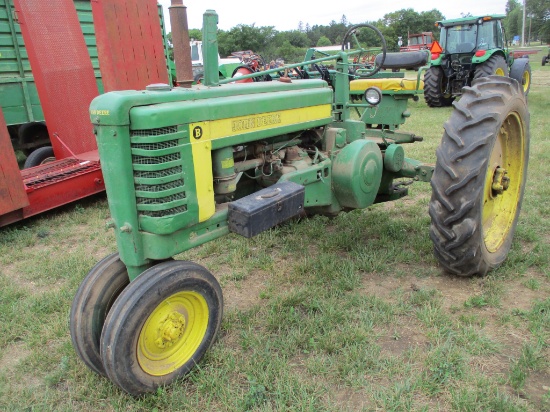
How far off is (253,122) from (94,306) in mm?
1276

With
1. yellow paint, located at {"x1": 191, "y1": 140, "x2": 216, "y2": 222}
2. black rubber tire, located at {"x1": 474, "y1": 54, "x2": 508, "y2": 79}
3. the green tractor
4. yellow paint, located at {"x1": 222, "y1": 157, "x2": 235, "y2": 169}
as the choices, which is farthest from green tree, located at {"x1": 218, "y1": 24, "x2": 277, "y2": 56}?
yellow paint, located at {"x1": 191, "y1": 140, "x2": 216, "y2": 222}

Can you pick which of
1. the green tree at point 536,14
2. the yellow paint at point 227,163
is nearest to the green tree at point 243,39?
the yellow paint at point 227,163

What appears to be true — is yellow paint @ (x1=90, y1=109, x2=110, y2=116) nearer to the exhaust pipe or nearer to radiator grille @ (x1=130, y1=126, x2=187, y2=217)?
radiator grille @ (x1=130, y1=126, x2=187, y2=217)

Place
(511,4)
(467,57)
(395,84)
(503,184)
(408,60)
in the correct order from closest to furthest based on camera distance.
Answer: (503,184) → (408,60) → (395,84) → (467,57) → (511,4)

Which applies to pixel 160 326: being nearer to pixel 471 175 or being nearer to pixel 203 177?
pixel 203 177

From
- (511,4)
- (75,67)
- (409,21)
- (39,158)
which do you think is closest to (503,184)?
(75,67)

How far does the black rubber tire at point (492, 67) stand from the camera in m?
10.2

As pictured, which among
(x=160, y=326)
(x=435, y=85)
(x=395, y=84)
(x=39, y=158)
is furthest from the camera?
(x=435, y=85)

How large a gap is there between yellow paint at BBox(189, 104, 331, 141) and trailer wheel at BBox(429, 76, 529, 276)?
2.75ft

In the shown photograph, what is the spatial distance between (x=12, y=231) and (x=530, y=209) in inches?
195

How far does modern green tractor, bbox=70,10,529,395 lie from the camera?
84.1 inches

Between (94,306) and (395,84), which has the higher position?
(395,84)

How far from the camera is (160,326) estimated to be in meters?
2.25

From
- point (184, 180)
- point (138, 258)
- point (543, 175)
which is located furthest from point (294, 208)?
point (543, 175)
